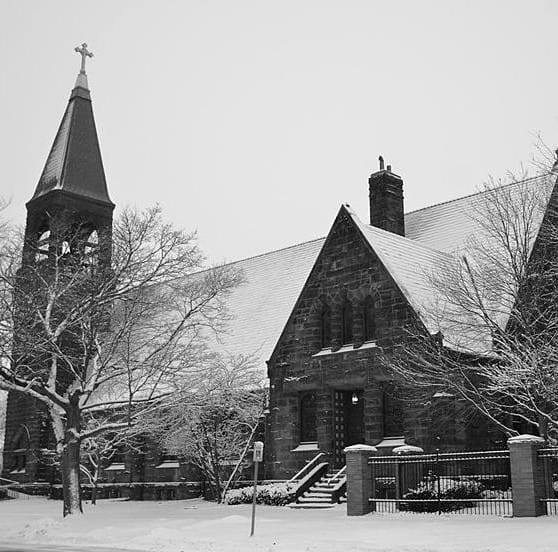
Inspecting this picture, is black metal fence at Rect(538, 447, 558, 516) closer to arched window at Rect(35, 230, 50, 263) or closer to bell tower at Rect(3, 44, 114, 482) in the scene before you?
arched window at Rect(35, 230, 50, 263)

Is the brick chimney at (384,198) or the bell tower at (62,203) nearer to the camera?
the brick chimney at (384,198)

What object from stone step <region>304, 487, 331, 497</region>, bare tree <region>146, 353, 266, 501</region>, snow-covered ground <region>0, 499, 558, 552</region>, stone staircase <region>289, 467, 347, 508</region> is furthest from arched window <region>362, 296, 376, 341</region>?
snow-covered ground <region>0, 499, 558, 552</region>

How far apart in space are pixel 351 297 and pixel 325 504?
7942mm

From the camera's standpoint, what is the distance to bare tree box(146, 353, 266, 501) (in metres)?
31.8

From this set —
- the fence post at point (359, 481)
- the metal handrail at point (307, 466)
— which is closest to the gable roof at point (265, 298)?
the metal handrail at point (307, 466)

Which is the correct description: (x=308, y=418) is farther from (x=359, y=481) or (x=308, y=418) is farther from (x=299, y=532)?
(x=299, y=532)

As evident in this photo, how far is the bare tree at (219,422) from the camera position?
31781 millimetres

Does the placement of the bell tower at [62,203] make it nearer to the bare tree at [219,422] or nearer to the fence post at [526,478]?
the bare tree at [219,422]

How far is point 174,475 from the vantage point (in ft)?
130

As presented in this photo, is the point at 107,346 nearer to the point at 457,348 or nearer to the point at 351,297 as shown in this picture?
the point at 351,297

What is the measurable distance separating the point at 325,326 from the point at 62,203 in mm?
20713

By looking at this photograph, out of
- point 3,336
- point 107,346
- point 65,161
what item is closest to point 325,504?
point 107,346

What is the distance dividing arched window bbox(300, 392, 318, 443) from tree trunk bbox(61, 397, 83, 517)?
9.93 metres

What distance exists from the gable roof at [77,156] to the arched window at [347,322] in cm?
2167
